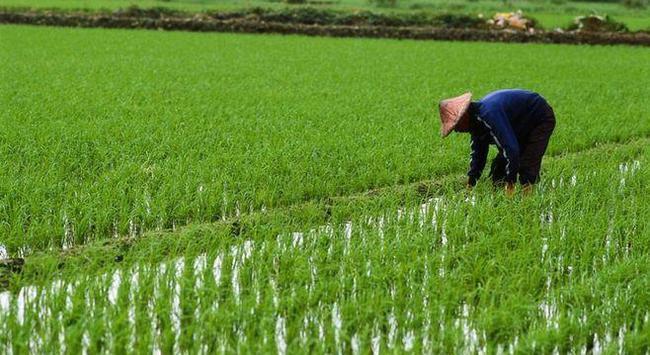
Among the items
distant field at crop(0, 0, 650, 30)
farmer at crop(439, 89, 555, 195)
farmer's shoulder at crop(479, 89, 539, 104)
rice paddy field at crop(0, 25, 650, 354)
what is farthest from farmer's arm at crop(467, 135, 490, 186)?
distant field at crop(0, 0, 650, 30)

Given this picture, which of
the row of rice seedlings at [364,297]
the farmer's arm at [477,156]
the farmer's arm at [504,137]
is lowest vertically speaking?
the row of rice seedlings at [364,297]

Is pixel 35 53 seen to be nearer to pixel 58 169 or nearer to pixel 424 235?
pixel 58 169

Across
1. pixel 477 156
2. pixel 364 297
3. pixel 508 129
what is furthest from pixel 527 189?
pixel 364 297

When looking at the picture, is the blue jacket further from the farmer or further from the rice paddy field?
the rice paddy field

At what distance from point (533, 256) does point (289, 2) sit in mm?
24602

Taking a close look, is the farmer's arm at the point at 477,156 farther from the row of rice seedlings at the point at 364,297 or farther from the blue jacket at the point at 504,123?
the row of rice seedlings at the point at 364,297

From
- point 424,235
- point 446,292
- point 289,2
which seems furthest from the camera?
point 289,2

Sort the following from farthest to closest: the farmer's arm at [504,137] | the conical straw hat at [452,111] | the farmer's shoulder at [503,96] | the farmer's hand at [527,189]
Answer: the farmer's hand at [527,189], the farmer's shoulder at [503,96], the farmer's arm at [504,137], the conical straw hat at [452,111]

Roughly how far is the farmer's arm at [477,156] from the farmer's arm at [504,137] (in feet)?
0.62

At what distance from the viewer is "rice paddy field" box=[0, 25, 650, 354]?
2523mm

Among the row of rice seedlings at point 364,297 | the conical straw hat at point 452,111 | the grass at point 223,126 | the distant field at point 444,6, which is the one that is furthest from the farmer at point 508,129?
the distant field at point 444,6

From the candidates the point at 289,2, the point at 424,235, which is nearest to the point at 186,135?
the point at 424,235

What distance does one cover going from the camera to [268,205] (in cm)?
413

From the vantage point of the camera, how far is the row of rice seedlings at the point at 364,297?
96.2 inches
